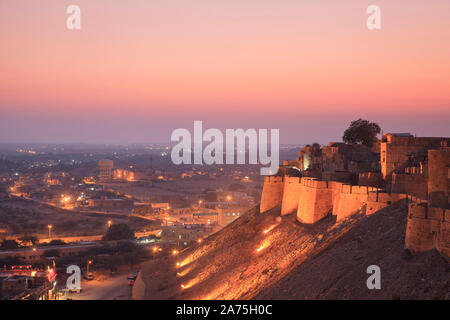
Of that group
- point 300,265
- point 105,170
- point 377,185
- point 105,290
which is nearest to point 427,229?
point 300,265

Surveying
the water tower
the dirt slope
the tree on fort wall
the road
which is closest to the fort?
the dirt slope

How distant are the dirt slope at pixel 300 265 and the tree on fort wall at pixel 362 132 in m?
8.82

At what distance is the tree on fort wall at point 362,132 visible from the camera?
36.1 metres

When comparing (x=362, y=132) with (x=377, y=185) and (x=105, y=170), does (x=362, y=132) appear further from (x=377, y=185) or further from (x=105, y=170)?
(x=105, y=170)

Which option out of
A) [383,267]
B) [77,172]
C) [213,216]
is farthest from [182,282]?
[77,172]

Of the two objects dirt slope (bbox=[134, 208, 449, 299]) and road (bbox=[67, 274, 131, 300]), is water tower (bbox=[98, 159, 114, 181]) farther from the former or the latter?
dirt slope (bbox=[134, 208, 449, 299])

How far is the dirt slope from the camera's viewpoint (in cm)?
1448

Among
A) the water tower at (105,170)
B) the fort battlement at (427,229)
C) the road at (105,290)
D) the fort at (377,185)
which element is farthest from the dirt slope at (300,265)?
the water tower at (105,170)

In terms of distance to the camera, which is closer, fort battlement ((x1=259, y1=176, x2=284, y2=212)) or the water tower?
fort battlement ((x1=259, y1=176, x2=284, y2=212))

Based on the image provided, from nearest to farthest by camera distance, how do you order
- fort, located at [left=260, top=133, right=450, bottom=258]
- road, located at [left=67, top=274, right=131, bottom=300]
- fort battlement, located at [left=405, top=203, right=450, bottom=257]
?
1. fort battlement, located at [left=405, top=203, right=450, bottom=257]
2. fort, located at [left=260, top=133, right=450, bottom=258]
3. road, located at [left=67, top=274, right=131, bottom=300]

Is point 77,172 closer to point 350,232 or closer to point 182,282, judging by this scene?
point 182,282

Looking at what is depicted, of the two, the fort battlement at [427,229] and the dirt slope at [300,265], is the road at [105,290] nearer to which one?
the dirt slope at [300,265]

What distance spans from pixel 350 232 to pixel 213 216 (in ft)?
155

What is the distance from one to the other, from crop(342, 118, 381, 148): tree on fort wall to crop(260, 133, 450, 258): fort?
3.66 meters
